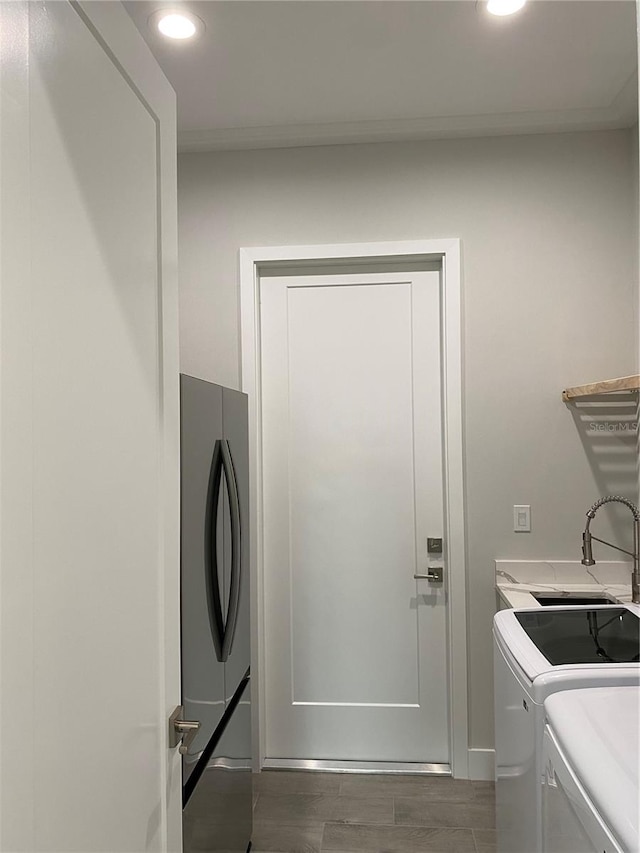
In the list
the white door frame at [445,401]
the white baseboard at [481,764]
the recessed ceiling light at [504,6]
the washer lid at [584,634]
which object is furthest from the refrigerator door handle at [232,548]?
the recessed ceiling light at [504,6]

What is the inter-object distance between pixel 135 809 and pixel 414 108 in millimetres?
2469

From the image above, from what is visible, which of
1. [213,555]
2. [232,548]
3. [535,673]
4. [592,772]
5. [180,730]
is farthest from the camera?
[232,548]

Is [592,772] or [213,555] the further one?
[213,555]

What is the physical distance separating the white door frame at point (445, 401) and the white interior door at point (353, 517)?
0.27 ft

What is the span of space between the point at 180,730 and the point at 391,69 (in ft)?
7.04

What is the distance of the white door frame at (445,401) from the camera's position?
2693 mm

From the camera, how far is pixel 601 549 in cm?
263

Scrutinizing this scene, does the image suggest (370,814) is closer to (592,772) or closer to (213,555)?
(213,555)

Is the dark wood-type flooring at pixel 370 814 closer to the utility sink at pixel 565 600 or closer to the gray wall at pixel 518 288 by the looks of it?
the gray wall at pixel 518 288

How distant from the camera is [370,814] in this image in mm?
2471

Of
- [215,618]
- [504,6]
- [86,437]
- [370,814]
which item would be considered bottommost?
[370,814]

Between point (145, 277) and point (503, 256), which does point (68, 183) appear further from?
point (503, 256)

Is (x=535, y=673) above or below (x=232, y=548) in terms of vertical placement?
below

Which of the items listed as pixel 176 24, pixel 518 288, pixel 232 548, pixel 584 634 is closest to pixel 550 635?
pixel 584 634
